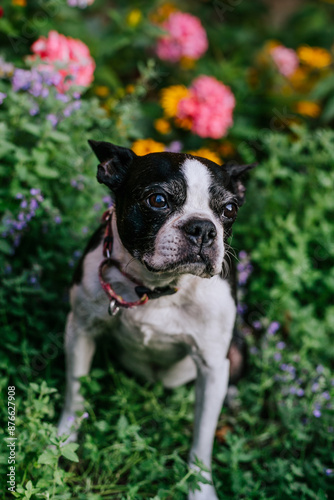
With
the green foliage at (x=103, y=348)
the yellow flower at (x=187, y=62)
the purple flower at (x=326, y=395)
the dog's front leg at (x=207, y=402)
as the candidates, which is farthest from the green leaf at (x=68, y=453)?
the yellow flower at (x=187, y=62)

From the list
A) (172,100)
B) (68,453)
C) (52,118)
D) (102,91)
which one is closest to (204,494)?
(68,453)

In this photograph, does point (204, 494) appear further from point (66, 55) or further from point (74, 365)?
point (66, 55)

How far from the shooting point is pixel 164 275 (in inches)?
82.4

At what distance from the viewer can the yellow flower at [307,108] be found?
190 inches

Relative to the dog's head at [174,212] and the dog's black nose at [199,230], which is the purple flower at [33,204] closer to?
the dog's head at [174,212]

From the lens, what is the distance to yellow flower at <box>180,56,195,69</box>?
4.86 meters

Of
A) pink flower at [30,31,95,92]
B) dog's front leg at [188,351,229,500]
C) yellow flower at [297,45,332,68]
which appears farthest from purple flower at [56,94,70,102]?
yellow flower at [297,45,332,68]

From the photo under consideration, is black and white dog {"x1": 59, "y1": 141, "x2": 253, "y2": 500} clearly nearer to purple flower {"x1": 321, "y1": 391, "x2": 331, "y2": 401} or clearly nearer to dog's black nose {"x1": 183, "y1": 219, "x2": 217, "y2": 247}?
dog's black nose {"x1": 183, "y1": 219, "x2": 217, "y2": 247}

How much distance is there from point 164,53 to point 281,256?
2299 mm

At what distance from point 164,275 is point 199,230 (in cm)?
30

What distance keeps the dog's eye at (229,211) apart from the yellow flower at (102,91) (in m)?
2.51

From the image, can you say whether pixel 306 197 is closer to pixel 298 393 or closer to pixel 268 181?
pixel 268 181

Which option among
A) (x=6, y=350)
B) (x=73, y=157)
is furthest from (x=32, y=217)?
(x=6, y=350)

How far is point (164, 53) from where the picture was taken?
4.65m
